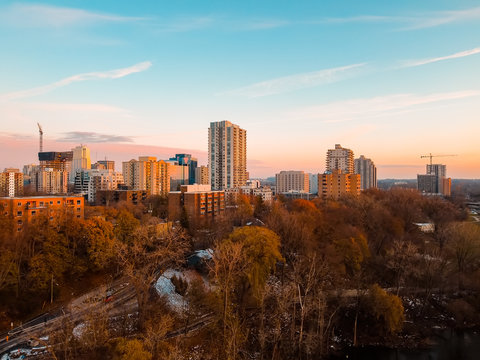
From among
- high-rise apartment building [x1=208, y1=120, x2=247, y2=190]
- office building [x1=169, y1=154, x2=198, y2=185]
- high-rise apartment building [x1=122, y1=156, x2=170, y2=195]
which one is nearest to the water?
high-rise apartment building [x1=208, y1=120, x2=247, y2=190]

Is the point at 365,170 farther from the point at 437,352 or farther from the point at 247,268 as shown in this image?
the point at 247,268

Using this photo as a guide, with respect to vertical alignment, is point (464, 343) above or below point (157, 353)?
below

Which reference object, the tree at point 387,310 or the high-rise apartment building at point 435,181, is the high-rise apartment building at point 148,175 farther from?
the high-rise apartment building at point 435,181

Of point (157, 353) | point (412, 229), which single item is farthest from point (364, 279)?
point (412, 229)

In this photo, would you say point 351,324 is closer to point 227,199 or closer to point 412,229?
point 412,229

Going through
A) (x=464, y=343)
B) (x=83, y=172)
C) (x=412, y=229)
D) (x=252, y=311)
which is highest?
(x=83, y=172)

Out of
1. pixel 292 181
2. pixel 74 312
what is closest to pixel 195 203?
pixel 74 312

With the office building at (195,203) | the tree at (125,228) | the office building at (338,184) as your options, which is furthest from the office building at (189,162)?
the tree at (125,228)
